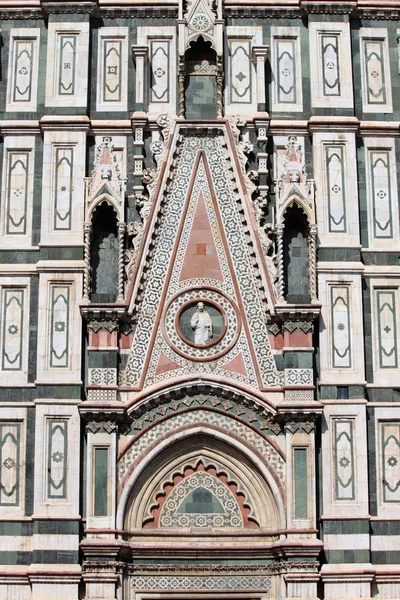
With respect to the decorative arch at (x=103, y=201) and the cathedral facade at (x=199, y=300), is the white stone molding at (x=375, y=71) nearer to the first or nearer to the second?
the cathedral facade at (x=199, y=300)

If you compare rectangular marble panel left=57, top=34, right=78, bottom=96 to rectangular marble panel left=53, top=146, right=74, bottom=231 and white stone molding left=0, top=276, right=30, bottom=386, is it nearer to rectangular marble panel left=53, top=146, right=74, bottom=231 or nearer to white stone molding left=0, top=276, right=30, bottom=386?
rectangular marble panel left=53, top=146, right=74, bottom=231

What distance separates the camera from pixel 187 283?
21.8m

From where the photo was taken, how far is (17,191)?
22.4 meters

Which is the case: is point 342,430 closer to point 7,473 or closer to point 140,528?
point 140,528

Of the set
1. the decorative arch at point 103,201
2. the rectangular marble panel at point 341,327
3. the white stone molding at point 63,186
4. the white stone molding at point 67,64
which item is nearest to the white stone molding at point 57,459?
the white stone molding at point 63,186

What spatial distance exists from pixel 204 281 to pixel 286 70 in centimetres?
380

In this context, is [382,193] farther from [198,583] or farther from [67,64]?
[198,583]

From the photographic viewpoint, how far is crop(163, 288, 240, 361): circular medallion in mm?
21531

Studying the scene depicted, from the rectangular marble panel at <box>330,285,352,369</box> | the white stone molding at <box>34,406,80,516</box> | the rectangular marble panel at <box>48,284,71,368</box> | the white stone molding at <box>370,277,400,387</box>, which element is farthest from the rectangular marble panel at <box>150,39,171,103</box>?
the white stone molding at <box>34,406,80,516</box>

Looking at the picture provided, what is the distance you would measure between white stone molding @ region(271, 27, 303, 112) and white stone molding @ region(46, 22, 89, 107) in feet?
9.76

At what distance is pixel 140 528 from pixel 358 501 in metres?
3.16

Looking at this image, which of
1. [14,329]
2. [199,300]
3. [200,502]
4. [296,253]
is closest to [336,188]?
[296,253]

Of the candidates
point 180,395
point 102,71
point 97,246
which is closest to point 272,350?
point 180,395

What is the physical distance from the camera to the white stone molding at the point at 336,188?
22062 millimetres
